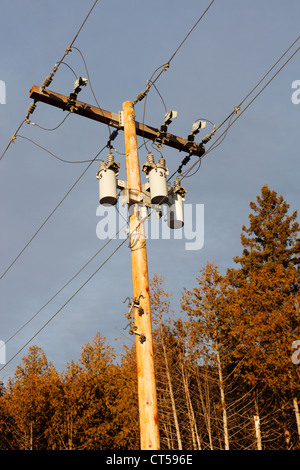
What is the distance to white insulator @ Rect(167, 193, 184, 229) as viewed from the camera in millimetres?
9648

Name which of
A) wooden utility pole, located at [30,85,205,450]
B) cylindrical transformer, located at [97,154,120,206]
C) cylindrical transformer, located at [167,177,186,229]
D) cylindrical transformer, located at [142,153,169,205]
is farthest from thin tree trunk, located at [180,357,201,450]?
cylindrical transformer, located at [97,154,120,206]

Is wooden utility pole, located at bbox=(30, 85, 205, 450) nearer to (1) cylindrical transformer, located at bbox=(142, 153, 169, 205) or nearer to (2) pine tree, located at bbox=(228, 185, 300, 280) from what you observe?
(1) cylindrical transformer, located at bbox=(142, 153, 169, 205)

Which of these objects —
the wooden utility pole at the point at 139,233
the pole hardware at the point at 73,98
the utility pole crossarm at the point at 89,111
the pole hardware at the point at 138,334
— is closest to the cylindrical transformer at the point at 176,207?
the wooden utility pole at the point at 139,233

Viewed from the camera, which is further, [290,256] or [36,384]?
[290,256]

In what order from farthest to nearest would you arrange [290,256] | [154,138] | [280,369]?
1. [290,256]
2. [280,369]
3. [154,138]

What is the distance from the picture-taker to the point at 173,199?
990 centimetres

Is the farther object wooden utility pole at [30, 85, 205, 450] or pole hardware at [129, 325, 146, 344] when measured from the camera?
pole hardware at [129, 325, 146, 344]

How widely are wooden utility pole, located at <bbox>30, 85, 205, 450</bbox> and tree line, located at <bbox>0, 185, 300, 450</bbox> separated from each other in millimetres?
16382

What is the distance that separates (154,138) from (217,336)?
17.7m

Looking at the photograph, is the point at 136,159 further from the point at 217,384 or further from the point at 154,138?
the point at 217,384

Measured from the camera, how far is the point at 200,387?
1088 inches

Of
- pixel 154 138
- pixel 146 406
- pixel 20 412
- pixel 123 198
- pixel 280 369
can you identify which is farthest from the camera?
pixel 20 412

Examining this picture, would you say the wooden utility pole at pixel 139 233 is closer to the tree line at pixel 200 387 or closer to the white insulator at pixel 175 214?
the white insulator at pixel 175 214

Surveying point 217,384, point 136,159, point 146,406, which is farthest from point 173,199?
point 217,384
